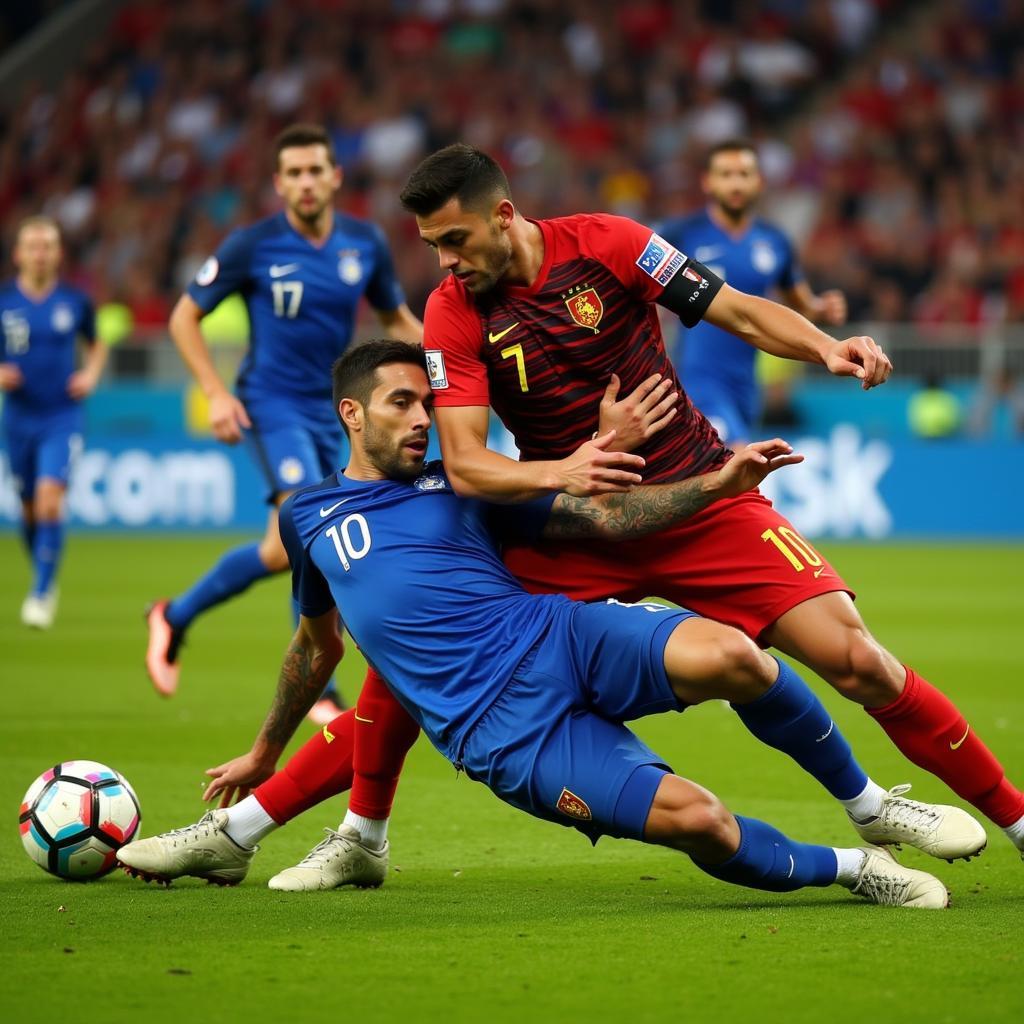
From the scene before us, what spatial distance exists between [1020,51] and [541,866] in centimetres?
1898

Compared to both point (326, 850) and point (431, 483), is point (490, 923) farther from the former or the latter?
point (431, 483)

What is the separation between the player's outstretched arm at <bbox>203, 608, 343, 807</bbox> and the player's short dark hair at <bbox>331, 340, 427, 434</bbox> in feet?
2.09

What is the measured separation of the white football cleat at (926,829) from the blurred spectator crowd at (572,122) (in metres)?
14.7

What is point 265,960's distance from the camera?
418cm

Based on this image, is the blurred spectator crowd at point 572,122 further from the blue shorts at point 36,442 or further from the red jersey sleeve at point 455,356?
the red jersey sleeve at point 455,356

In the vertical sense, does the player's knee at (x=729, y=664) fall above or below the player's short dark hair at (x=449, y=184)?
below

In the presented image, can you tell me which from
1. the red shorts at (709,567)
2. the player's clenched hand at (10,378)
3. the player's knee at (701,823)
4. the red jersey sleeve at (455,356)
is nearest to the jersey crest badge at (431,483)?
the red jersey sleeve at (455,356)

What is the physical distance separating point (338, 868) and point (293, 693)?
1.73 feet

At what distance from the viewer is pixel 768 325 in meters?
5.14

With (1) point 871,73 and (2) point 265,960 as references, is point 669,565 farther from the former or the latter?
(1) point 871,73

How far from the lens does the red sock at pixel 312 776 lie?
524 cm

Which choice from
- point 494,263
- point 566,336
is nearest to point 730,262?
point 566,336

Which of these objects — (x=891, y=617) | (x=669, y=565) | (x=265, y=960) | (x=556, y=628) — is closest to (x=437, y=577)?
(x=556, y=628)

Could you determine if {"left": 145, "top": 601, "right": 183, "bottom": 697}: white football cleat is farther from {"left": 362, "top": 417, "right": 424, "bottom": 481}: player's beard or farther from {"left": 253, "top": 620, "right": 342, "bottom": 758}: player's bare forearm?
{"left": 362, "top": 417, "right": 424, "bottom": 481}: player's beard
